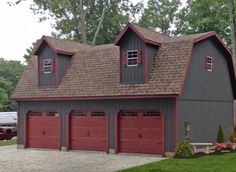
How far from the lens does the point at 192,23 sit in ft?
148

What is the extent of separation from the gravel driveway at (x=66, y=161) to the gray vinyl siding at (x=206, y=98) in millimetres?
3071

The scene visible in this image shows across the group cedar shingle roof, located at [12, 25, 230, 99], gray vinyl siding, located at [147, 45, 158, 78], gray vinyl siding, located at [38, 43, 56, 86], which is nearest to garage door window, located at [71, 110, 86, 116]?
cedar shingle roof, located at [12, 25, 230, 99]

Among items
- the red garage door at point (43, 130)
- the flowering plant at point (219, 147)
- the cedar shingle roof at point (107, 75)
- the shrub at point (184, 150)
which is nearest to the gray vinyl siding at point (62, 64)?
the cedar shingle roof at point (107, 75)

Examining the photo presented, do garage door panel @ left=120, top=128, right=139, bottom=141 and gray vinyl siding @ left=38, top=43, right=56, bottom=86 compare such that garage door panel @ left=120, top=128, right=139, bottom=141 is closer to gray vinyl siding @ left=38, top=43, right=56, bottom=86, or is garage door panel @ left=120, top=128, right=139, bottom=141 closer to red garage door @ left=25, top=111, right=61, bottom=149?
red garage door @ left=25, top=111, right=61, bottom=149

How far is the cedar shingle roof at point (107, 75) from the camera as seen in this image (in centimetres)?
2136

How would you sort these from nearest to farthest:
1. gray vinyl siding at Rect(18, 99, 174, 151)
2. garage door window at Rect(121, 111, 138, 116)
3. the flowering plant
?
gray vinyl siding at Rect(18, 99, 174, 151) < the flowering plant < garage door window at Rect(121, 111, 138, 116)

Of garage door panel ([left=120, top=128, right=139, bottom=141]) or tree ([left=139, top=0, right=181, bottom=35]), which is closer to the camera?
garage door panel ([left=120, top=128, right=139, bottom=141])

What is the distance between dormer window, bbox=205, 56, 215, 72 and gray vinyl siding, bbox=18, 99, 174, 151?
4534mm

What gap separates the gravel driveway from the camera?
17.2m

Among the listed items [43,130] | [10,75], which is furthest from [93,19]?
[10,75]

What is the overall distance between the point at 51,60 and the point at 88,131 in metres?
5.32

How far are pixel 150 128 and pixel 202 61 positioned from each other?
16.6ft

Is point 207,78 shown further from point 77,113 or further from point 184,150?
point 77,113

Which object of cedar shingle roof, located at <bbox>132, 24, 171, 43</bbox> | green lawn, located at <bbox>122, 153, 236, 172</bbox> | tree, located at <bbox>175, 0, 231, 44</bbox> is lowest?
green lawn, located at <bbox>122, 153, 236, 172</bbox>
